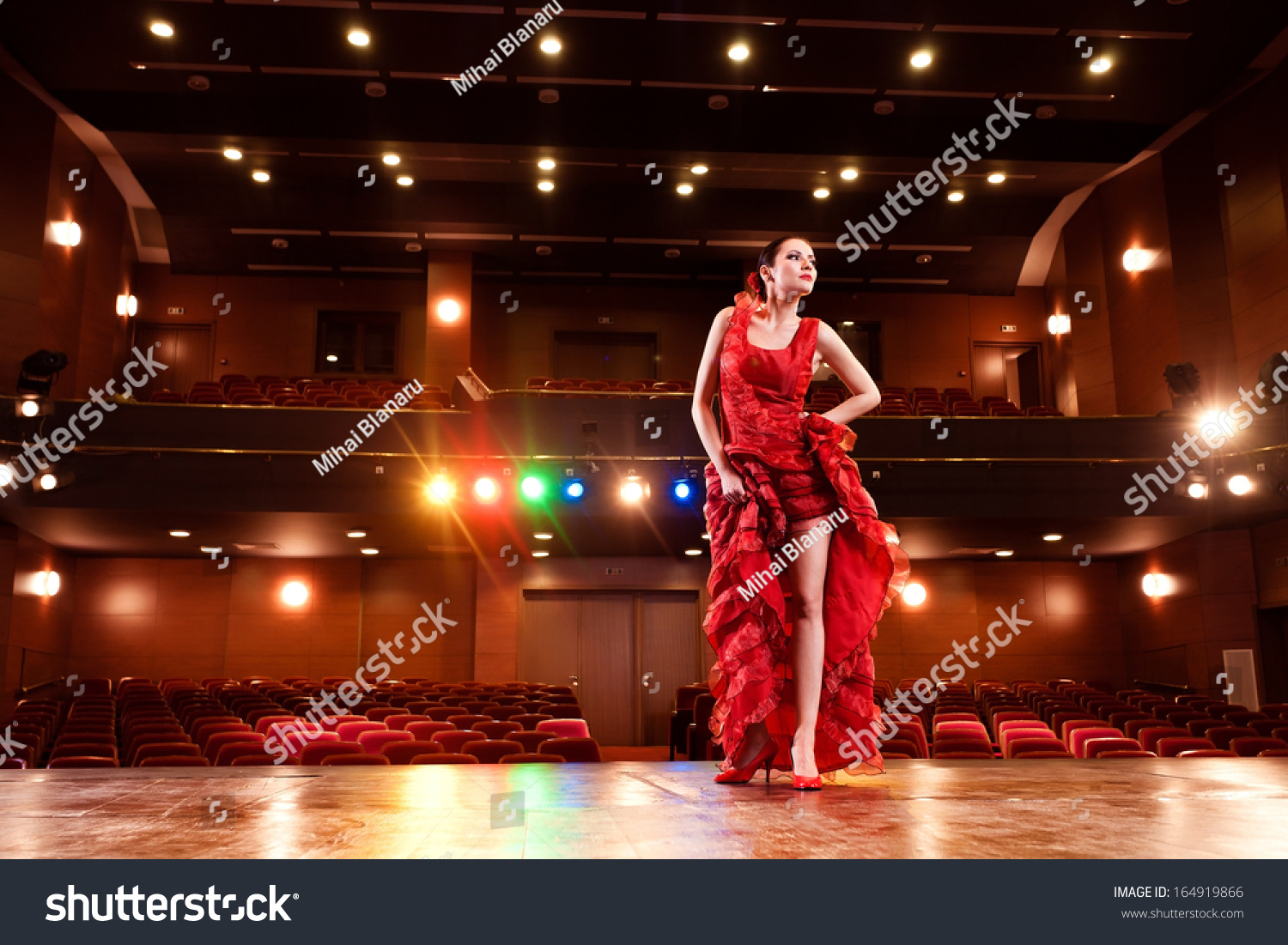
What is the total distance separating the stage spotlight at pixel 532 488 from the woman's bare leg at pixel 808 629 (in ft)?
31.2

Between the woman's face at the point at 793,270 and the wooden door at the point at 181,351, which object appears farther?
the wooden door at the point at 181,351

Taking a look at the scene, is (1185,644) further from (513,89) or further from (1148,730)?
(513,89)

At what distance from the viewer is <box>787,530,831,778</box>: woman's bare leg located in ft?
8.87

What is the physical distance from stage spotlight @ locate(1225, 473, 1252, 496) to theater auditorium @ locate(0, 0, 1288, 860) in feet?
0.69

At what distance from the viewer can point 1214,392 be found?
13.1 m

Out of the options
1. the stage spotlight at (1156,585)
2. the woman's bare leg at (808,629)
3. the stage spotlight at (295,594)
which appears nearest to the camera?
the woman's bare leg at (808,629)

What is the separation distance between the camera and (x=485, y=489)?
12016 millimetres

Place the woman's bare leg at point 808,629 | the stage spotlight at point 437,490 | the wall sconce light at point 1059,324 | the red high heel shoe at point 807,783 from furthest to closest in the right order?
1. the wall sconce light at point 1059,324
2. the stage spotlight at point 437,490
3. the woman's bare leg at point 808,629
4. the red high heel shoe at point 807,783

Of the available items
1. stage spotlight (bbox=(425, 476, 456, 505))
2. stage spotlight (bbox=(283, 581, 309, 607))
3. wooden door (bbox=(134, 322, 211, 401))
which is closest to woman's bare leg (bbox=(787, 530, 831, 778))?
stage spotlight (bbox=(425, 476, 456, 505))

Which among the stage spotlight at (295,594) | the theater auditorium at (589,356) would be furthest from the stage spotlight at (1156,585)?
the stage spotlight at (295,594)

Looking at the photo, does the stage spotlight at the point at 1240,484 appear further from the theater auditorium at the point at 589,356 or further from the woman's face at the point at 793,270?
the woman's face at the point at 793,270

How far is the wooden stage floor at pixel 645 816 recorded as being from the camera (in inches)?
54.4

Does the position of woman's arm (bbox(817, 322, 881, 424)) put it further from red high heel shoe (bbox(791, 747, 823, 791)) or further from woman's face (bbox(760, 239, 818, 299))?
red high heel shoe (bbox(791, 747, 823, 791))

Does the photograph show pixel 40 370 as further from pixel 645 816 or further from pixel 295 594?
pixel 645 816
